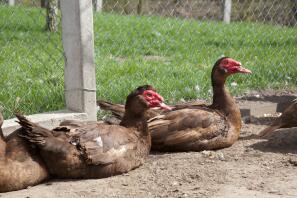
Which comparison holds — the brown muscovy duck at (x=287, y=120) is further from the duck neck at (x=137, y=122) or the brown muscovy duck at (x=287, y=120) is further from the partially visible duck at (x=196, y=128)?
the duck neck at (x=137, y=122)

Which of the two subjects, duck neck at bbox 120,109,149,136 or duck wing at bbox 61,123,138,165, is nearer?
duck wing at bbox 61,123,138,165

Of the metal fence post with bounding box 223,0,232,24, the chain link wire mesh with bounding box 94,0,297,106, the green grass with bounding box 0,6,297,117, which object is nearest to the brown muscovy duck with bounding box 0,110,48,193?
the green grass with bounding box 0,6,297,117

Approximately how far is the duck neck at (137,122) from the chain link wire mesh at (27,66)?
1.00m

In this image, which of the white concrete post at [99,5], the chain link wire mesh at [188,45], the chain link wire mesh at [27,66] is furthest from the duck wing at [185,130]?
the white concrete post at [99,5]

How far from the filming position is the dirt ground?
162 inches

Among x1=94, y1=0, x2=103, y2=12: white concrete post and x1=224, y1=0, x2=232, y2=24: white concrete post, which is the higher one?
x1=94, y1=0, x2=103, y2=12: white concrete post

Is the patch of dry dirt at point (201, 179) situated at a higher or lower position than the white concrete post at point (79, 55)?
lower

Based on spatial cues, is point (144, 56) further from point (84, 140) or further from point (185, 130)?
point (84, 140)

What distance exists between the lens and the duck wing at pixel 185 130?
16.8 feet

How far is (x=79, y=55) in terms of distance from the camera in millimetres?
5199

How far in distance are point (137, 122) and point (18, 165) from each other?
3.44 feet

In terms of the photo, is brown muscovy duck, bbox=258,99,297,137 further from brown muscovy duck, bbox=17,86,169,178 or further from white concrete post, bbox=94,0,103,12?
white concrete post, bbox=94,0,103,12

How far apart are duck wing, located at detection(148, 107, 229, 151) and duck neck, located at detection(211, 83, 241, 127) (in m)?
0.18

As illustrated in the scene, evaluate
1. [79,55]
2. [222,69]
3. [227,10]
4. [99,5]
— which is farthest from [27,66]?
[227,10]
